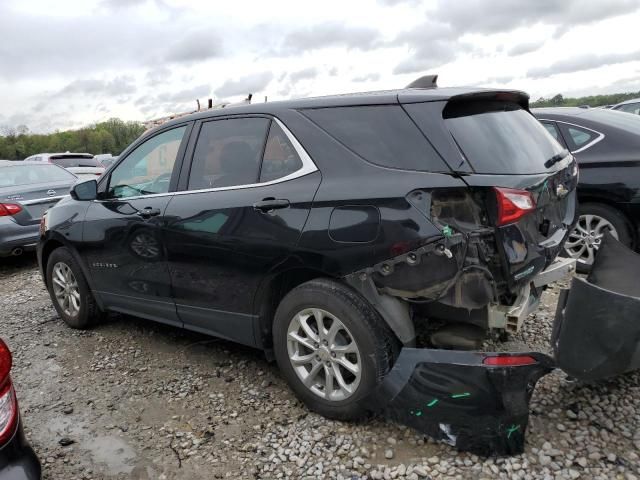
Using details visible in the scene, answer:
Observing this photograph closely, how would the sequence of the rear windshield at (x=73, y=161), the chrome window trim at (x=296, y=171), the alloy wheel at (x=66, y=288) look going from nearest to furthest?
1. the chrome window trim at (x=296, y=171)
2. the alloy wheel at (x=66, y=288)
3. the rear windshield at (x=73, y=161)

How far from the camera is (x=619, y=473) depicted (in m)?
2.31

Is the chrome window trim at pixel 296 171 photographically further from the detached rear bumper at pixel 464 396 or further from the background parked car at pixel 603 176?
the background parked car at pixel 603 176

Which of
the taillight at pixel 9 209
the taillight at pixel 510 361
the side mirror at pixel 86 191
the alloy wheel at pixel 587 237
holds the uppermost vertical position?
the side mirror at pixel 86 191

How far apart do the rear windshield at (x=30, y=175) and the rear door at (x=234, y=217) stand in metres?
5.31

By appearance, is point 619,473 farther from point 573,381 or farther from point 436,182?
point 436,182

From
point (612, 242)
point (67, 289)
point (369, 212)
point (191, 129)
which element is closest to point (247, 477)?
point (369, 212)

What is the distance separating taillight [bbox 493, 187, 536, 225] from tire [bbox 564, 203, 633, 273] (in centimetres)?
250

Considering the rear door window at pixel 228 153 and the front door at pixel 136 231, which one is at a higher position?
the rear door window at pixel 228 153

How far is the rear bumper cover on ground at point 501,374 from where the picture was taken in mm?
2238

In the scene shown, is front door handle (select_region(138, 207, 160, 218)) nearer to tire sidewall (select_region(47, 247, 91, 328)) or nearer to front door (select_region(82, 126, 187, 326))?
front door (select_region(82, 126, 187, 326))

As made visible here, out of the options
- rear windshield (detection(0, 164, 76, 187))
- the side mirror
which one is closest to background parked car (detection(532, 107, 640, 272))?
the side mirror

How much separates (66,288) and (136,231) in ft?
4.50

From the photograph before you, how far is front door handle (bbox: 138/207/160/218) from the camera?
3.57m

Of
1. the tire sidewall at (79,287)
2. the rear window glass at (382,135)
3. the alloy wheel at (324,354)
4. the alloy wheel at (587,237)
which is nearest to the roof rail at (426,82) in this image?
the rear window glass at (382,135)
